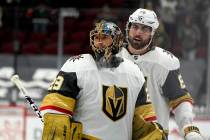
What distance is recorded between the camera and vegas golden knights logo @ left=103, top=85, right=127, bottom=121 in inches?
142

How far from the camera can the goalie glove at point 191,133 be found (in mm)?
4316

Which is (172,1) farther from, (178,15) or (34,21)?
(34,21)

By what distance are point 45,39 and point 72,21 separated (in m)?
0.63

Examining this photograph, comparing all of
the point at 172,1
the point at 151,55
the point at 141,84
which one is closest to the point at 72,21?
the point at 172,1

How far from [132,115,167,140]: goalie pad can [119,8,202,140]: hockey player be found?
0.89 metres

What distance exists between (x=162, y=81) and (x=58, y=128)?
1391mm

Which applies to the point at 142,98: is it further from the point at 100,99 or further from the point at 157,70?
the point at 157,70

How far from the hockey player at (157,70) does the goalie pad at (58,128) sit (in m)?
1.17

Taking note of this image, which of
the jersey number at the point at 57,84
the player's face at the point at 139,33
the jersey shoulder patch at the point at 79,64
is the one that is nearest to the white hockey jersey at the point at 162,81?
the player's face at the point at 139,33

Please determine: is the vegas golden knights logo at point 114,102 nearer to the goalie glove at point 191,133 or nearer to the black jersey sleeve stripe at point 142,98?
the black jersey sleeve stripe at point 142,98

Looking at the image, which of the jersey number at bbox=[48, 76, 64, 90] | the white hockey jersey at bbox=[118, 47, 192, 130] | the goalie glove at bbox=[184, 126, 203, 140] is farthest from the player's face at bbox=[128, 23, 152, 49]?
the jersey number at bbox=[48, 76, 64, 90]

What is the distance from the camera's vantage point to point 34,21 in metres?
9.75

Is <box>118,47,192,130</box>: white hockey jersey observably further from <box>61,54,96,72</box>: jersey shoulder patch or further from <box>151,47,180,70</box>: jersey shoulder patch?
<box>61,54,96,72</box>: jersey shoulder patch

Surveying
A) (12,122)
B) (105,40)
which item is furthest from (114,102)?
(12,122)
